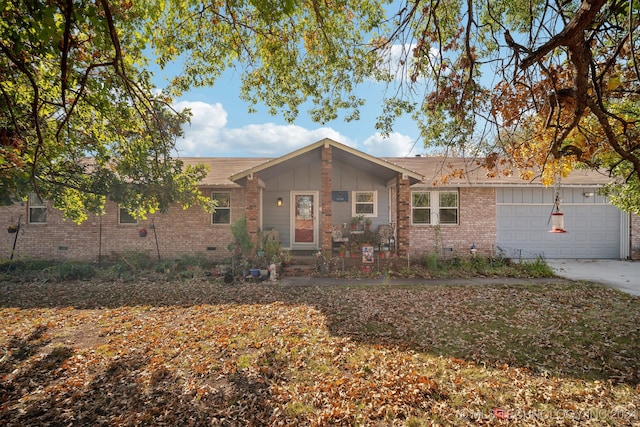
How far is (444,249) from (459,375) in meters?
8.58

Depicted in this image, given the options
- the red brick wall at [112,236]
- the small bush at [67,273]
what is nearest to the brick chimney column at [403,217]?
the red brick wall at [112,236]

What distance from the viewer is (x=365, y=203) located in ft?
39.6

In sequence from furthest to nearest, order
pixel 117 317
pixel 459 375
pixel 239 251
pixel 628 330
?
pixel 239 251, pixel 117 317, pixel 628 330, pixel 459 375

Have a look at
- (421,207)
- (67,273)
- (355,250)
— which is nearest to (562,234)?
(421,207)

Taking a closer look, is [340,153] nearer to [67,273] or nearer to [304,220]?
[304,220]

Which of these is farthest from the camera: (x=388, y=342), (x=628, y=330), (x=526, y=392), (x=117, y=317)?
(x=117, y=317)

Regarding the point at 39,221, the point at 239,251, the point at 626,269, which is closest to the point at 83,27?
the point at 239,251

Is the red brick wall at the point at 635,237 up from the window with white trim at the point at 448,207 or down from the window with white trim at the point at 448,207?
down

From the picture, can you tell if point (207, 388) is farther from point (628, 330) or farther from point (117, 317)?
point (628, 330)

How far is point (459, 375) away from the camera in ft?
11.9

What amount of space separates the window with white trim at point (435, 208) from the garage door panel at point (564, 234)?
71.9 inches

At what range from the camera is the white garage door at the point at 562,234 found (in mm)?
11898

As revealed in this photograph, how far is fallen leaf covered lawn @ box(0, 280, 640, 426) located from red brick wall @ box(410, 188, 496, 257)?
479 cm

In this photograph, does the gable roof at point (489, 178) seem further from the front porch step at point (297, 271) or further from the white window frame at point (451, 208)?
the front porch step at point (297, 271)
